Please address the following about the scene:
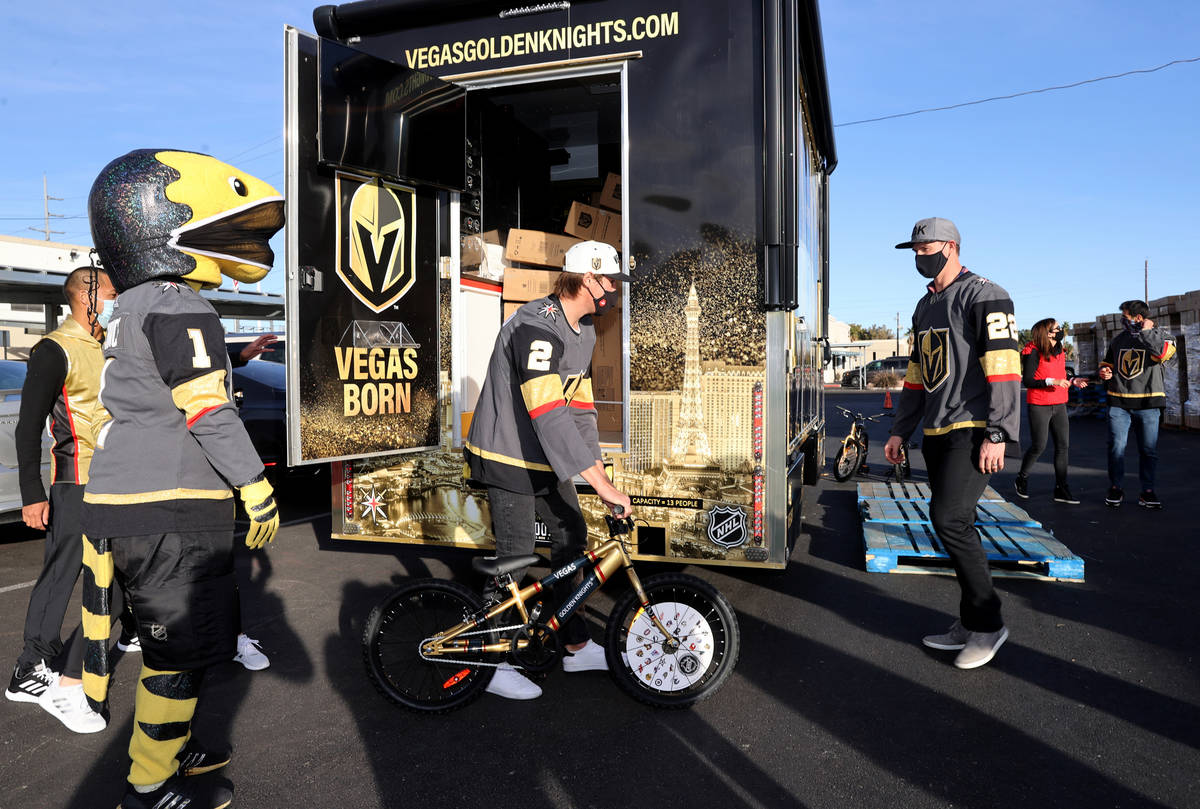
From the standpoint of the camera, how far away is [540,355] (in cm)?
308

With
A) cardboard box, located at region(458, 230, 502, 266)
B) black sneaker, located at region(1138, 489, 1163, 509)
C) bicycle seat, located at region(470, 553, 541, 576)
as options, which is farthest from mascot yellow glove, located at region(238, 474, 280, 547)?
black sneaker, located at region(1138, 489, 1163, 509)

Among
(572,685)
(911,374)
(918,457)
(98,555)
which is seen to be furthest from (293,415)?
(918,457)

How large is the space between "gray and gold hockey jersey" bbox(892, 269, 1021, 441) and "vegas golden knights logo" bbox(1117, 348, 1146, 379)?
14.7 feet

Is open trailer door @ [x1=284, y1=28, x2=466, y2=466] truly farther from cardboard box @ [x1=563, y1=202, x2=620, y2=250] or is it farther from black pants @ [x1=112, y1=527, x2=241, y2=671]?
black pants @ [x1=112, y1=527, x2=241, y2=671]

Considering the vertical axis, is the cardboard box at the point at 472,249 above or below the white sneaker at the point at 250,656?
above

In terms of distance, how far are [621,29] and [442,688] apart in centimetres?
345

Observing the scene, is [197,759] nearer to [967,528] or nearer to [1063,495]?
[967,528]

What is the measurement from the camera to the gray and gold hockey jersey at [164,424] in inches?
88.1

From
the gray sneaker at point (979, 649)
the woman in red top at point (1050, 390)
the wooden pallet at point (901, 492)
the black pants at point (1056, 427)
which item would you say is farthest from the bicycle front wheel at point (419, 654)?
the black pants at point (1056, 427)

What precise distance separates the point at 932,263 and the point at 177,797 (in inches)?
153

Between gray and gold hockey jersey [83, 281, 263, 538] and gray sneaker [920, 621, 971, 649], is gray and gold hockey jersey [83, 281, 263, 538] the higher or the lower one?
the higher one

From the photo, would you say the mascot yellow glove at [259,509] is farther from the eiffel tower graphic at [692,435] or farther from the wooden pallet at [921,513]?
the wooden pallet at [921,513]

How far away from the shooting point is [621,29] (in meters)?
4.16

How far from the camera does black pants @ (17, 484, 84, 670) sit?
3.28m
